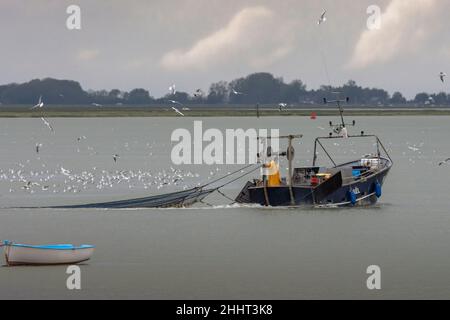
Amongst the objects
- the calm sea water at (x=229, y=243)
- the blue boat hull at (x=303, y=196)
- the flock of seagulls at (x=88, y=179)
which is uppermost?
the flock of seagulls at (x=88, y=179)

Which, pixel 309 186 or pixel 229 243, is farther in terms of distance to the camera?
pixel 309 186

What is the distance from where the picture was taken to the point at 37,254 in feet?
121

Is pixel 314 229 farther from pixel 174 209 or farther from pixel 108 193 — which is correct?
pixel 108 193

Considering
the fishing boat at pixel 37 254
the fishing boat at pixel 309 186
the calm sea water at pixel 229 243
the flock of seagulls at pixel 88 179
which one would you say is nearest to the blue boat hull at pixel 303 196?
the fishing boat at pixel 309 186

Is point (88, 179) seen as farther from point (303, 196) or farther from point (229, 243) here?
point (229, 243)

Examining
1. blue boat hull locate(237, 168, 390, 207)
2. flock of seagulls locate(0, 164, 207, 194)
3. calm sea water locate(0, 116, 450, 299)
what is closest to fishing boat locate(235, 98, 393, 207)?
blue boat hull locate(237, 168, 390, 207)

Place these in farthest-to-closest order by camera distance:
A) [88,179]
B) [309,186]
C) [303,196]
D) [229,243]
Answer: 1. [88,179]
2. [309,186]
3. [303,196]
4. [229,243]

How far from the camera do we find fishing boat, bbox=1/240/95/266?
36688 mm

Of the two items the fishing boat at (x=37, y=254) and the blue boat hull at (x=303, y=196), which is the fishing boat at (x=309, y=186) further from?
the fishing boat at (x=37, y=254)

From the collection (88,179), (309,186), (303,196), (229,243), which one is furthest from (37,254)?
(88,179)

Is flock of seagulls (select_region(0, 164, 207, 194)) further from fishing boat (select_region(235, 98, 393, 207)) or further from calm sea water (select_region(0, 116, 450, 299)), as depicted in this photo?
fishing boat (select_region(235, 98, 393, 207))

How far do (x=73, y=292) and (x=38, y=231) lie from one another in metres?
12.6

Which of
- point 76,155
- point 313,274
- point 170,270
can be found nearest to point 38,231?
point 170,270

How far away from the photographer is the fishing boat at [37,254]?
36.7 meters
